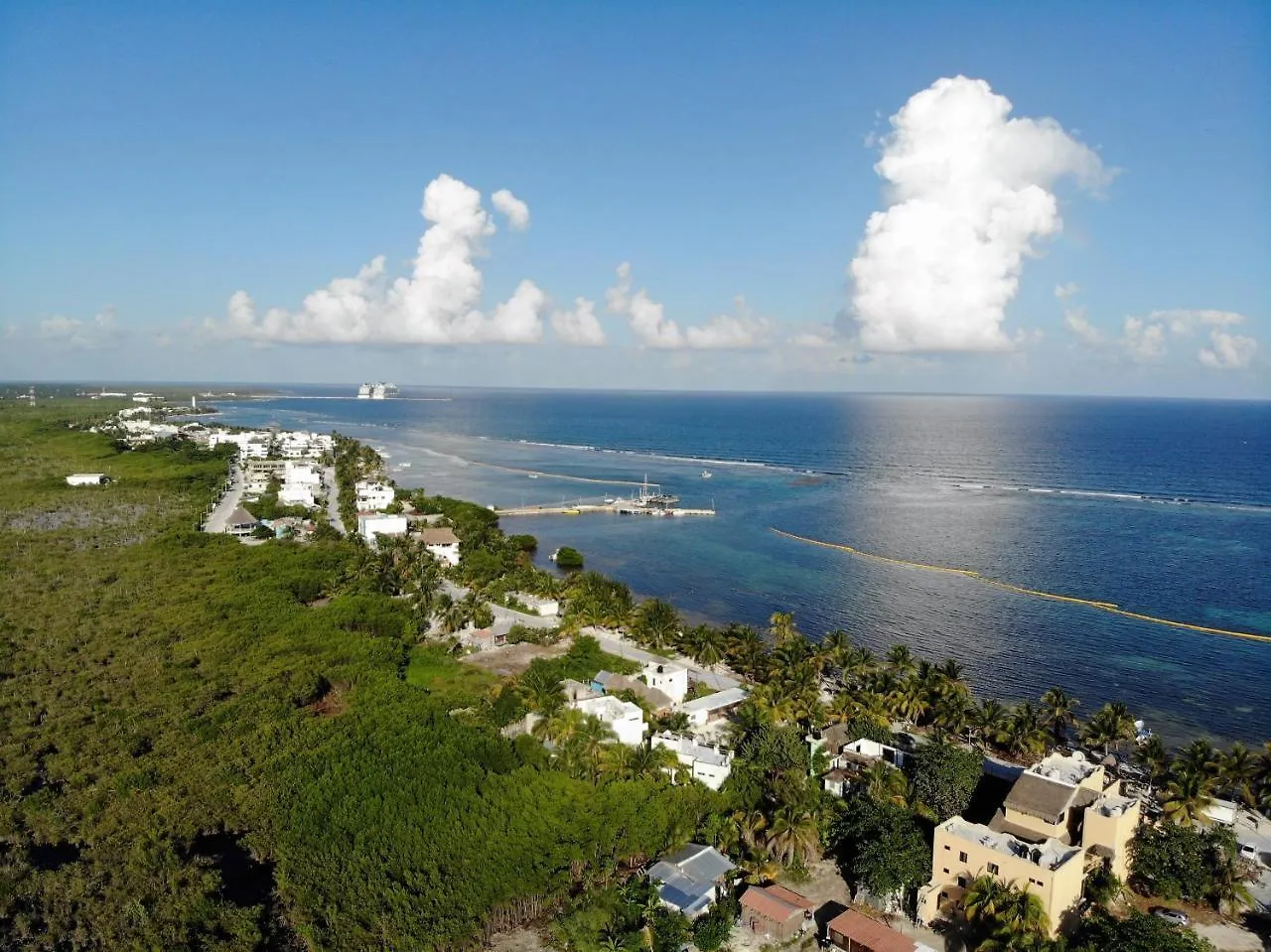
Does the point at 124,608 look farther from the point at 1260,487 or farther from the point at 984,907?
the point at 1260,487

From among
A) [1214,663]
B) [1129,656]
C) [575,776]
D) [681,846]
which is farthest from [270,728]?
[1214,663]

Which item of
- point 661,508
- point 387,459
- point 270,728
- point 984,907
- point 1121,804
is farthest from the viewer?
point 387,459

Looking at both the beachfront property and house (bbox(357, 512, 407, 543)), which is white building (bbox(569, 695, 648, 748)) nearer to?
the beachfront property

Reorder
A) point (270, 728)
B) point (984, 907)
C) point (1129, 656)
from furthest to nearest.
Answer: point (1129, 656) → point (270, 728) → point (984, 907)

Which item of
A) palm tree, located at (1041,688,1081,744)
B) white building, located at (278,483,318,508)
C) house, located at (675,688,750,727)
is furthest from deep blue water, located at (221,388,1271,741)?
white building, located at (278,483,318,508)

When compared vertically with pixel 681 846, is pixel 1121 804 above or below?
above

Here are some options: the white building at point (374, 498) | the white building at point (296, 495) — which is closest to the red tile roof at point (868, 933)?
the white building at point (374, 498)
